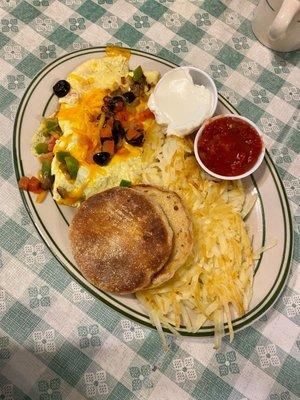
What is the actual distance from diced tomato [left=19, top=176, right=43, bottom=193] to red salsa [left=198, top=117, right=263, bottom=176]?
1.05 m

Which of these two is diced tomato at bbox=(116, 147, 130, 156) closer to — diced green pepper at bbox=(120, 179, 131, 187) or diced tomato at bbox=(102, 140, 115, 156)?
diced tomato at bbox=(102, 140, 115, 156)

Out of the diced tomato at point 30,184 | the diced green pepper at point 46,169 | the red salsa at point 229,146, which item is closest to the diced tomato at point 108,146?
the diced green pepper at point 46,169

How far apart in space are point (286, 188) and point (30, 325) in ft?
6.58

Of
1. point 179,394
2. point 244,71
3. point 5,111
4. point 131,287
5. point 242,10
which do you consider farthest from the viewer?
point 242,10

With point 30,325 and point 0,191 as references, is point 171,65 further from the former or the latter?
point 30,325

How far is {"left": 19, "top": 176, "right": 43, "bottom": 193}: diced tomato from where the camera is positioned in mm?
2541

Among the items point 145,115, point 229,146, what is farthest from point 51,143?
point 229,146

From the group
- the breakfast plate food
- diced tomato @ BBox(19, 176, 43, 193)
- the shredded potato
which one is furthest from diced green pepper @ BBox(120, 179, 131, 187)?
diced tomato @ BBox(19, 176, 43, 193)

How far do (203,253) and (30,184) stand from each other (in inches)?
45.4

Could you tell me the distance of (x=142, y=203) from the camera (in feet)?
8.00

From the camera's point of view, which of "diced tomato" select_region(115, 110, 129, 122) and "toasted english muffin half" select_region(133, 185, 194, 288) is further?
"diced tomato" select_region(115, 110, 129, 122)

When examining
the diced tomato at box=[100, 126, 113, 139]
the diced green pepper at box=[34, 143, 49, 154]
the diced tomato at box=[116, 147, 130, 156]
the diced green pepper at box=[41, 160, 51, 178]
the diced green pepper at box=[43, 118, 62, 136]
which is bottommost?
the diced tomato at box=[116, 147, 130, 156]

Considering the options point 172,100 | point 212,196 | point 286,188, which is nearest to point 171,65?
point 172,100

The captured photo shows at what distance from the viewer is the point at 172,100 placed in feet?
9.25
